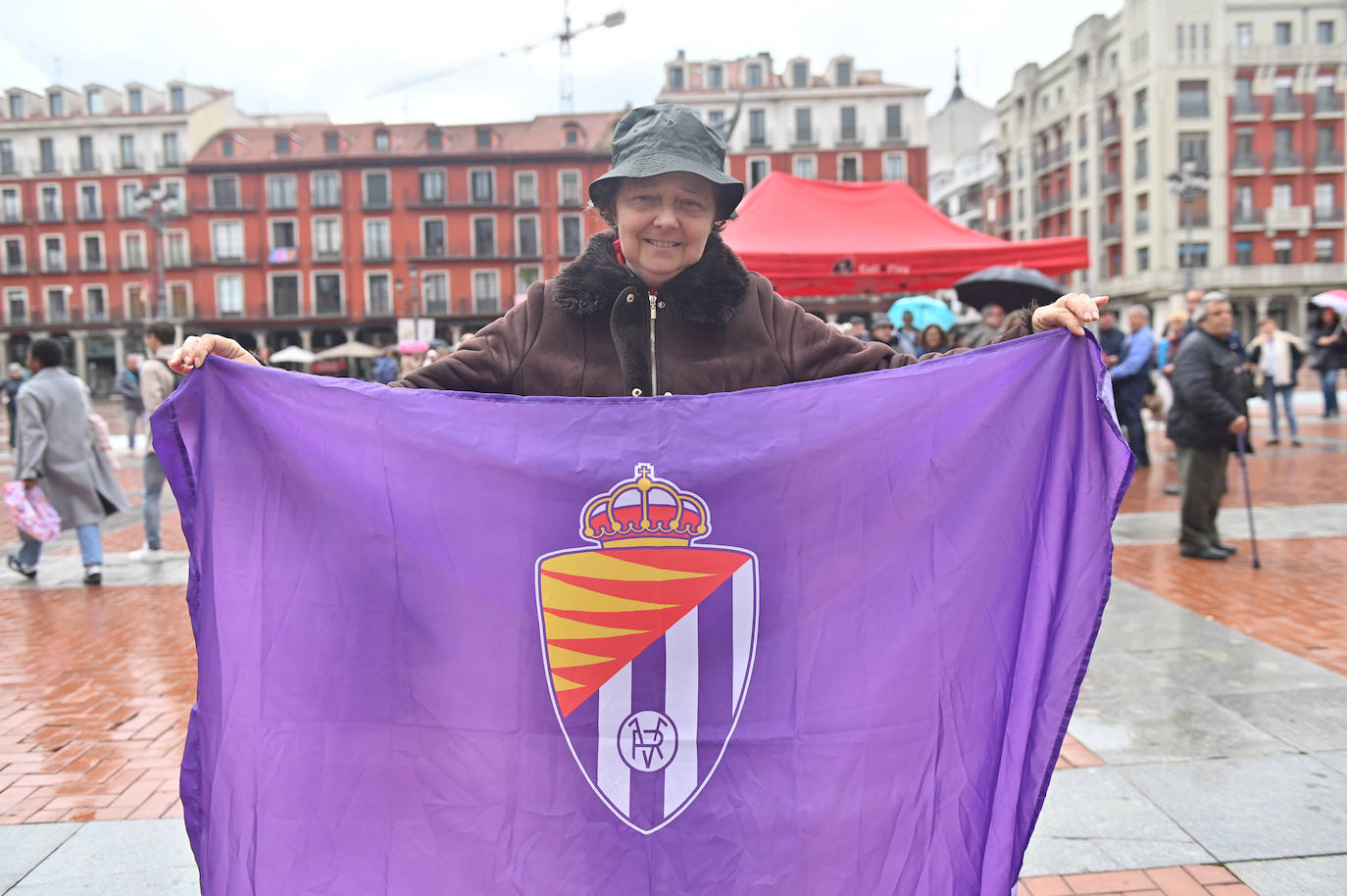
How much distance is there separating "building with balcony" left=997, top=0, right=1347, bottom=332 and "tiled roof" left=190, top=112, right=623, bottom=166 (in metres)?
27.9

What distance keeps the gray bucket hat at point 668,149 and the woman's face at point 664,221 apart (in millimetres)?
39

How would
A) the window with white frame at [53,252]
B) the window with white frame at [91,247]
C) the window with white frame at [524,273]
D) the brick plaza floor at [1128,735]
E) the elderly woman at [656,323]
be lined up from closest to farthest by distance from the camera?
the elderly woman at [656,323], the brick plaza floor at [1128,735], the window with white frame at [524,273], the window with white frame at [91,247], the window with white frame at [53,252]

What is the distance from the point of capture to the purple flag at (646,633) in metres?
1.90

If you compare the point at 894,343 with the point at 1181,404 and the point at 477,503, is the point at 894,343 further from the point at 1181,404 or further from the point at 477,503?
the point at 477,503

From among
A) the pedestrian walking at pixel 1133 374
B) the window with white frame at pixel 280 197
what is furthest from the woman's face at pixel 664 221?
the window with white frame at pixel 280 197

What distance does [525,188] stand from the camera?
54000mm

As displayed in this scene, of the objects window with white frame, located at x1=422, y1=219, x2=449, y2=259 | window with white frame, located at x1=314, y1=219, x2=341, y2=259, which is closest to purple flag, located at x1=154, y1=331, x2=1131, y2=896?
window with white frame, located at x1=422, y1=219, x2=449, y2=259

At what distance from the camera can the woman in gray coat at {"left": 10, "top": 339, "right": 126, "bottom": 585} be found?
668cm

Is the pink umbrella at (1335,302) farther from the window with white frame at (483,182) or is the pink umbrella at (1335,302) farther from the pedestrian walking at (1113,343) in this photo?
the window with white frame at (483,182)

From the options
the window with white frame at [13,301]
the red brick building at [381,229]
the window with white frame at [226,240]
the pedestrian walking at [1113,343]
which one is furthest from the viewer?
the window with white frame at [13,301]

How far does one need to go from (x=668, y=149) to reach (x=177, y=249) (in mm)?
60239

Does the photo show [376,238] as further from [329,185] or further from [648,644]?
[648,644]

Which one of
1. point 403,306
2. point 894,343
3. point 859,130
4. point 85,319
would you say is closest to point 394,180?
point 403,306

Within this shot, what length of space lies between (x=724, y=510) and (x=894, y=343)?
10.1m
